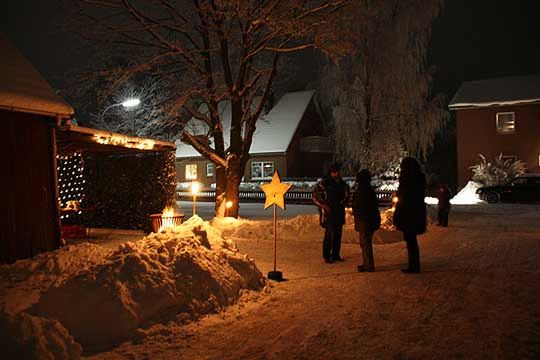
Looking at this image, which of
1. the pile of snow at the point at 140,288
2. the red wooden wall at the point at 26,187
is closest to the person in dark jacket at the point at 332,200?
the pile of snow at the point at 140,288

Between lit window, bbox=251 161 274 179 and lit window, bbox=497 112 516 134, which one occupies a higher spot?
lit window, bbox=497 112 516 134

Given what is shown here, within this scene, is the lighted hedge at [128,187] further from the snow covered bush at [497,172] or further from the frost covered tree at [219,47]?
the snow covered bush at [497,172]

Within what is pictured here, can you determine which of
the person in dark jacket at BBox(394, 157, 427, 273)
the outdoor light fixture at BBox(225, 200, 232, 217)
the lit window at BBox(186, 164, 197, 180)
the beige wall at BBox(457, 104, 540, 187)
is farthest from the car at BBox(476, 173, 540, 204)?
the lit window at BBox(186, 164, 197, 180)

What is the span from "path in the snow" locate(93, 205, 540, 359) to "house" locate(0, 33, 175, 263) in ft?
15.6

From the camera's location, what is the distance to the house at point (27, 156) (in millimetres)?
8758

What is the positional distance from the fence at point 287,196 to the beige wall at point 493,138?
9297 mm

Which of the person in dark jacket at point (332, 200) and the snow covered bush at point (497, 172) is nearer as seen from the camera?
the person in dark jacket at point (332, 200)

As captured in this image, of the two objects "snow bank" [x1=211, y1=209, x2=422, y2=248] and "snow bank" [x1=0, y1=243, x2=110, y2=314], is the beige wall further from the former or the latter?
"snow bank" [x1=0, y1=243, x2=110, y2=314]

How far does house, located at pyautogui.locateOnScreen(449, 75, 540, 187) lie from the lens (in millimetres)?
30625

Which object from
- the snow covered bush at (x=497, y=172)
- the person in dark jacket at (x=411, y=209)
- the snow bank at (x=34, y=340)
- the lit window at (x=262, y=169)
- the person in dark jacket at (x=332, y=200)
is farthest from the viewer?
the lit window at (x=262, y=169)

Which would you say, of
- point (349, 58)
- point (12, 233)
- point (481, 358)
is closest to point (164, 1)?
point (12, 233)

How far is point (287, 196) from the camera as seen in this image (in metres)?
30.2

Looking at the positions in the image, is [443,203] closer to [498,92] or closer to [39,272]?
[39,272]

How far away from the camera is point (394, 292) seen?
22.7ft
